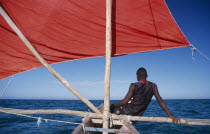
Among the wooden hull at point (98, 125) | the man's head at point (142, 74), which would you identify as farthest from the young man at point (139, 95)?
the wooden hull at point (98, 125)

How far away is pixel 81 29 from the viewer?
3.64 metres

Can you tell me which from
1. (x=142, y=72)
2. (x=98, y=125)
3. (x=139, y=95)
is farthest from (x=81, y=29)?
(x=98, y=125)

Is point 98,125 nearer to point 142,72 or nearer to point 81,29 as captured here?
point 142,72

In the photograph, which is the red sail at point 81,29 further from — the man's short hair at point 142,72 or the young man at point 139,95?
the young man at point 139,95

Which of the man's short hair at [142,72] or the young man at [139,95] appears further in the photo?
the man's short hair at [142,72]

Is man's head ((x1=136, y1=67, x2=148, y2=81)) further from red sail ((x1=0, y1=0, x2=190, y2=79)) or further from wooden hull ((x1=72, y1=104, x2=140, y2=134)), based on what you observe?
wooden hull ((x1=72, y1=104, x2=140, y2=134))

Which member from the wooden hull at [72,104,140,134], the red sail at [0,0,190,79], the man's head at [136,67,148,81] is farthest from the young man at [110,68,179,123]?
the red sail at [0,0,190,79]

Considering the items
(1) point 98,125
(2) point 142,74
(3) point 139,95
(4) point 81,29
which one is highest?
(4) point 81,29

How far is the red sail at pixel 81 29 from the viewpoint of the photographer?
3455mm

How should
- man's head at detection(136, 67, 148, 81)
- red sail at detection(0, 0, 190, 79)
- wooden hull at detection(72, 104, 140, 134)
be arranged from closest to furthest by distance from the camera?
wooden hull at detection(72, 104, 140, 134) → red sail at detection(0, 0, 190, 79) → man's head at detection(136, 67, 148, 81)

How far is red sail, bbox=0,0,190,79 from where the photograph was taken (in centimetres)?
346

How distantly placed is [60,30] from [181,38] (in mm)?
2459

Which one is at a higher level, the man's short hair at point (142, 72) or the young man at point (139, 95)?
the man's short hair at point (142, 72)

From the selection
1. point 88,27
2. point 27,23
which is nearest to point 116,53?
point 88,27
